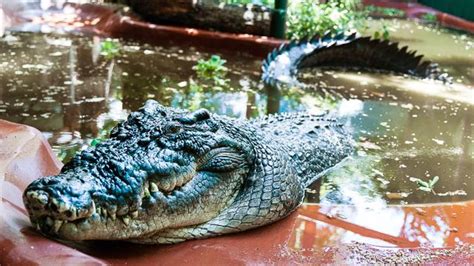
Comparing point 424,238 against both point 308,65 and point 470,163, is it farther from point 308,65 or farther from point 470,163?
point 308,65

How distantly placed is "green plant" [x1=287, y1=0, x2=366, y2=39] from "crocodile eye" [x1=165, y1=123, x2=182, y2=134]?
6.67 m

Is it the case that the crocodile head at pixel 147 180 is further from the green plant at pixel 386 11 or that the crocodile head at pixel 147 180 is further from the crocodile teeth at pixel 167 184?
the green plant at pixel 386 11

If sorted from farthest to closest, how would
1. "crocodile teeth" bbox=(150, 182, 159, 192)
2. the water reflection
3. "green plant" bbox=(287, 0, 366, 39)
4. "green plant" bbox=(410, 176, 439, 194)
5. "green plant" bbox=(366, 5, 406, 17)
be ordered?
"green plant" bbox=(366, 5, 406, 17) → "green plant" bbox=(287, 0, 366, 39) → "green plant" bbox=(410, 176, 439, 194) → the water reflection → "crocodile teeth" bbox=(150, 182, 159, 192)

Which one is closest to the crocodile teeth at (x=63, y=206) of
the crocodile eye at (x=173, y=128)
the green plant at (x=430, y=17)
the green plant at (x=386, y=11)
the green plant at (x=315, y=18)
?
the crocodile eye at (x=173, y=128)

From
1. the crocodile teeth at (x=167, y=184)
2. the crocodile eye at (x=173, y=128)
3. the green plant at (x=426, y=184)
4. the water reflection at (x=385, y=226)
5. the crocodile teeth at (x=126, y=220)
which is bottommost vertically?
the green plant at (x=426, y=184)

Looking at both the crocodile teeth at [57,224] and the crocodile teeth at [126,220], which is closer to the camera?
the crocodile teeth at [57,224]

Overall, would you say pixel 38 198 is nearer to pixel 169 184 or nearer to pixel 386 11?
pixel 169 184

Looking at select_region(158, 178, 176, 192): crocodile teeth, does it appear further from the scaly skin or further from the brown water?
the brown water

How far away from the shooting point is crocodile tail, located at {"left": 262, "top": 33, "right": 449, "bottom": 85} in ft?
22.4

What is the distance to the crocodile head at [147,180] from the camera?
188 cm

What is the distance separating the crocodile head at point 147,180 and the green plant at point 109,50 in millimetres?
4813

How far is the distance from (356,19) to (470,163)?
8.30 m

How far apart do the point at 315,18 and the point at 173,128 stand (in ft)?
24.7

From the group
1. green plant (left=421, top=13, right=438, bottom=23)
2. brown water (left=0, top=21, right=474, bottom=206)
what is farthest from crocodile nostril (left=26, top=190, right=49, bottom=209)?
green plant (left=421, top=13, right=438, bottom=23)
